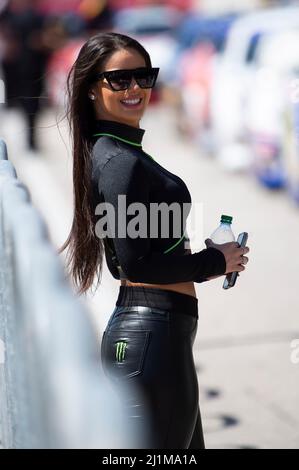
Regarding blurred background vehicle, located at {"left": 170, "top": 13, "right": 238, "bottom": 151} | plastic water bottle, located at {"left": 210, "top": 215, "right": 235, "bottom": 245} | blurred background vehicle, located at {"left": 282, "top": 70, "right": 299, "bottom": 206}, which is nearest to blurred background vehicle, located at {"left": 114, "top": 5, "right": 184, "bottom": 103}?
blurred background vehicle, located at {"left": 170, "top": 13, "right": 238, "bottom": 151}

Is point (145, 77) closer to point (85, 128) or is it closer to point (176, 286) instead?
point (85, 128)

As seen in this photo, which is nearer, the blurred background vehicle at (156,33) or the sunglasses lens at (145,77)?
the sunglasses lens at (145,77)

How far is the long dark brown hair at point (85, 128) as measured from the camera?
9.77ft

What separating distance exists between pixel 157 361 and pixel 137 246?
31 cm

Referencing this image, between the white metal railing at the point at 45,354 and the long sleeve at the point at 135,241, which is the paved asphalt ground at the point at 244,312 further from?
the white metal railing at the point at 45,354

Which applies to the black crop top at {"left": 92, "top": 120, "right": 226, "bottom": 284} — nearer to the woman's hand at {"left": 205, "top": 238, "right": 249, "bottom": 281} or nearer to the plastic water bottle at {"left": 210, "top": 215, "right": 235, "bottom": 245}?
the woman's hand at {"left": 205, "top": 238, "right": 249, "bottom": 281}

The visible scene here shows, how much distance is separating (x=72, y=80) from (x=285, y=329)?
11.5ft

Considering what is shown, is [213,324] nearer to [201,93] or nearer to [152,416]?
[152,416]

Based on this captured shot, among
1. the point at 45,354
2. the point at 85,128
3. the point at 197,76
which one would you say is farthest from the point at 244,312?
the point at 197,76

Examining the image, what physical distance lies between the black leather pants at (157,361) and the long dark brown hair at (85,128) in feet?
0.75

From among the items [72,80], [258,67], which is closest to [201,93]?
[258,67]

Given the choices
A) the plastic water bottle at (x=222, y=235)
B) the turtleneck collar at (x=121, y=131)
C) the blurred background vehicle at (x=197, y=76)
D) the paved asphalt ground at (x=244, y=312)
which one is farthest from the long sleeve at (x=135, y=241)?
the blurred background vehicle at (x=197, y=76)
